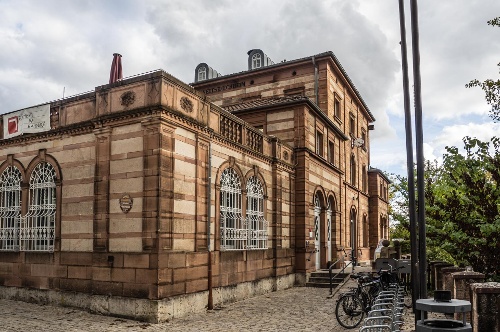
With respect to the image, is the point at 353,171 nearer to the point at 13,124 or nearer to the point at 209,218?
the point at 209,218

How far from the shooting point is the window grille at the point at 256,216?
14.6 metres

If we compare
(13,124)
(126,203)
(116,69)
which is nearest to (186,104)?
(126,203)

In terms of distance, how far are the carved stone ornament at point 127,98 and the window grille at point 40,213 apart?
10.6ft

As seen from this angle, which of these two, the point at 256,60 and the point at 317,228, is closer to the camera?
the point at 317,228

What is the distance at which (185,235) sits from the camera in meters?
11.1

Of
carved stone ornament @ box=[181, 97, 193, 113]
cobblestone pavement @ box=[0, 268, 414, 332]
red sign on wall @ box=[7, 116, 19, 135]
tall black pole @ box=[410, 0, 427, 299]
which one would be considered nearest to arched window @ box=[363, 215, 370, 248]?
cobblestone pavement @ box=[0, 268, 414, 332]

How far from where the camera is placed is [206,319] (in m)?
10.6

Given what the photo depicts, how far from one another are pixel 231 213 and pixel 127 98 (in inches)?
181

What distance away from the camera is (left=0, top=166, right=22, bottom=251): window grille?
13.3 m

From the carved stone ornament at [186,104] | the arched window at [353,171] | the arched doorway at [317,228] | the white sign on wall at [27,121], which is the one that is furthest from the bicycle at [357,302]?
the arched window at [353,171]

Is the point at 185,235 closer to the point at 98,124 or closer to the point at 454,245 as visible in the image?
the point at 98,124

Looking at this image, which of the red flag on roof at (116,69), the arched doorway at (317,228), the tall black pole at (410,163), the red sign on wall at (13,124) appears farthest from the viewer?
the arched doorway at (317,228)

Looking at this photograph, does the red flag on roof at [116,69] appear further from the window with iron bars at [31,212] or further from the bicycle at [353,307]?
the bicycle at [353,307]

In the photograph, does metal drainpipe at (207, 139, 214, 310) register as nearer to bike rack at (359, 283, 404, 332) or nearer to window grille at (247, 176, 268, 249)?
window grille at (247, 176, 268, 249)
